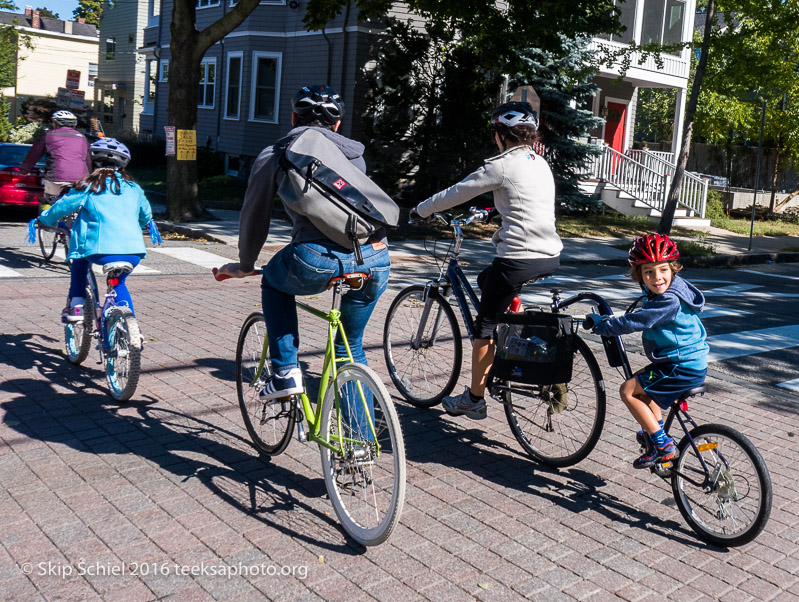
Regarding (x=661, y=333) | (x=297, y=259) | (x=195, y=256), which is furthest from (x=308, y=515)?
(x=195, y=256)

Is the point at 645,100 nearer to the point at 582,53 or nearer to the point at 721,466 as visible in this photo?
the point at 582,53

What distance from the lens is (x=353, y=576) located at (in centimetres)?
365

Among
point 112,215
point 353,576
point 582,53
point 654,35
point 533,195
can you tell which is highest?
point 654,35

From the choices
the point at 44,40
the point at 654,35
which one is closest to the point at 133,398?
the point at 654,35

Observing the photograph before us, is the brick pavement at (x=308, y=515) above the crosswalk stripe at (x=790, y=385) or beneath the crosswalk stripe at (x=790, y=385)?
beneath

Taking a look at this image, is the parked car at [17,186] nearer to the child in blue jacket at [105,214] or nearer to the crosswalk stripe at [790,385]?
the child in blue jacket at [105,214]

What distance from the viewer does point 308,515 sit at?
4.24 meters

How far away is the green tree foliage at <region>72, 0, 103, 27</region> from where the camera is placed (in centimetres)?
7850

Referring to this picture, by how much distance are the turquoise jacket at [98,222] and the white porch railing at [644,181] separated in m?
19.9

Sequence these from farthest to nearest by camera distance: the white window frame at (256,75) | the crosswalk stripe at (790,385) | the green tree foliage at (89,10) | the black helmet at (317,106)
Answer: the green tree foliage at (89,10), the white window frame at (256,75), the crosswalk stripe at (790,385), the black helmet at (317,106)

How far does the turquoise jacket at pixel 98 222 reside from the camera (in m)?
5.80

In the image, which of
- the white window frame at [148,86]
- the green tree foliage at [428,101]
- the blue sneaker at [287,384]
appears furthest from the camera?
the white window frame at [148,86]

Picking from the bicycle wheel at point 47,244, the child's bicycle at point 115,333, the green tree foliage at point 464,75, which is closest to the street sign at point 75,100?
the green tree foliage at point 464,75

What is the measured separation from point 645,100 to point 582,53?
27.9m
